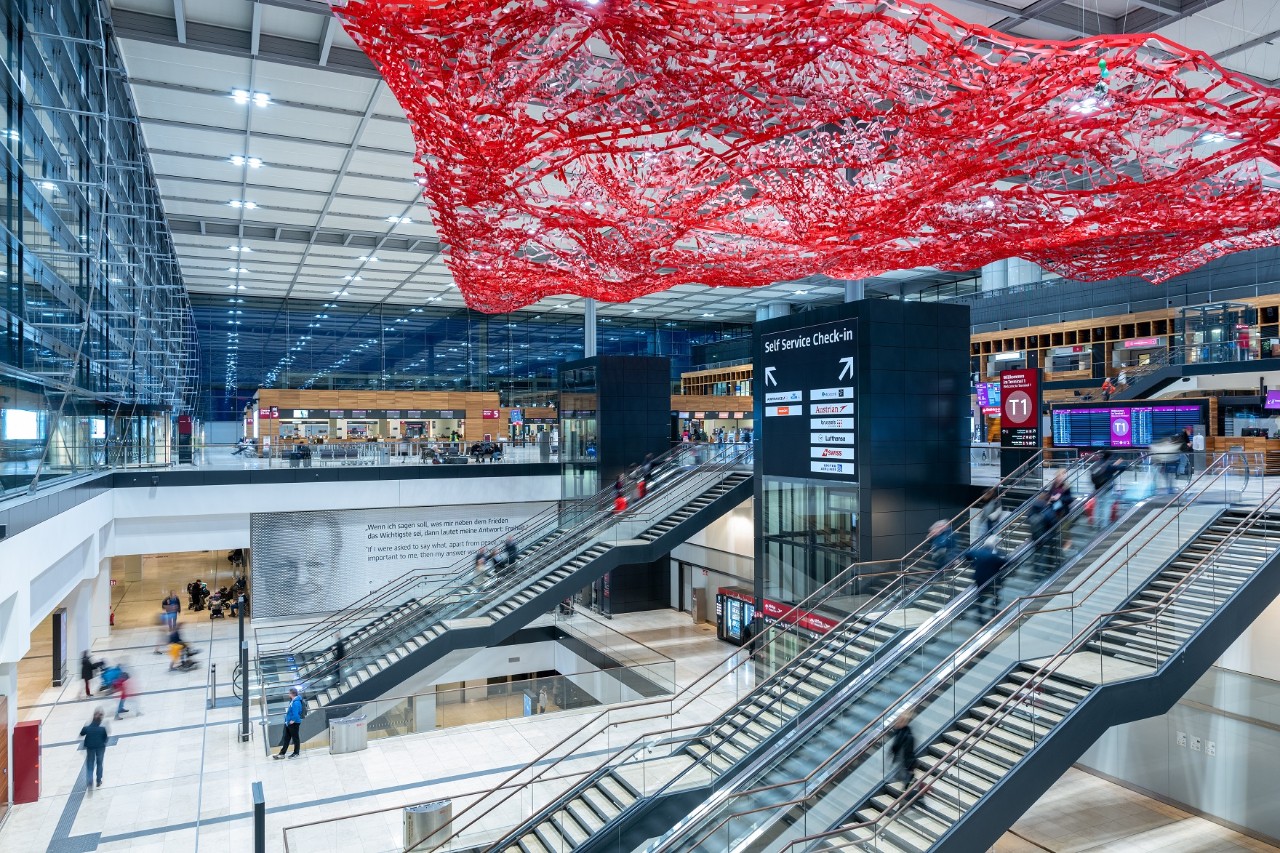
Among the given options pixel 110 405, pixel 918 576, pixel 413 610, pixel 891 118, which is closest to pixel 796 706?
pixel 918 576

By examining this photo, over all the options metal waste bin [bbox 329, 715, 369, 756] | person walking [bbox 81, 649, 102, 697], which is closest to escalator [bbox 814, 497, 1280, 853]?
metal waste bin [bbox 329, 715, 369, 756]

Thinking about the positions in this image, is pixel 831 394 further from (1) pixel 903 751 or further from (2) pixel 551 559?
(2) pixel 551 559

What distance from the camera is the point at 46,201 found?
11.3 m

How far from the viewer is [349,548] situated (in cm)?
2306

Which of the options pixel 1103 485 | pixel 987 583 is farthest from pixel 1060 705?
pixel 1103 485

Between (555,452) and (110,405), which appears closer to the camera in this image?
(110,405)

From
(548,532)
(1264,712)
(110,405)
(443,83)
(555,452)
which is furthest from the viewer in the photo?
(555,452)

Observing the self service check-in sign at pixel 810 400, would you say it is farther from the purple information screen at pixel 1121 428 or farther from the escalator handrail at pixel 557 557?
the purple information screen at pixel 1121 428

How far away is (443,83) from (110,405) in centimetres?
1608

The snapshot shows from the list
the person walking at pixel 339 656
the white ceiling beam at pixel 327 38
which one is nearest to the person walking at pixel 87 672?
the person walking at pixel 339 656

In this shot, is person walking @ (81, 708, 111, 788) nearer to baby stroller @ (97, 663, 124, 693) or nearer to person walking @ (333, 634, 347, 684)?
baby stroller @ (97, 663, 124, 693)

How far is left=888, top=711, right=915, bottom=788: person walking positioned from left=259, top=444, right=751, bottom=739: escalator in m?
9.71

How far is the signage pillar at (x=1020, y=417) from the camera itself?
1362 cm

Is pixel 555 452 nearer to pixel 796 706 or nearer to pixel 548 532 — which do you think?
pixel 548 532
